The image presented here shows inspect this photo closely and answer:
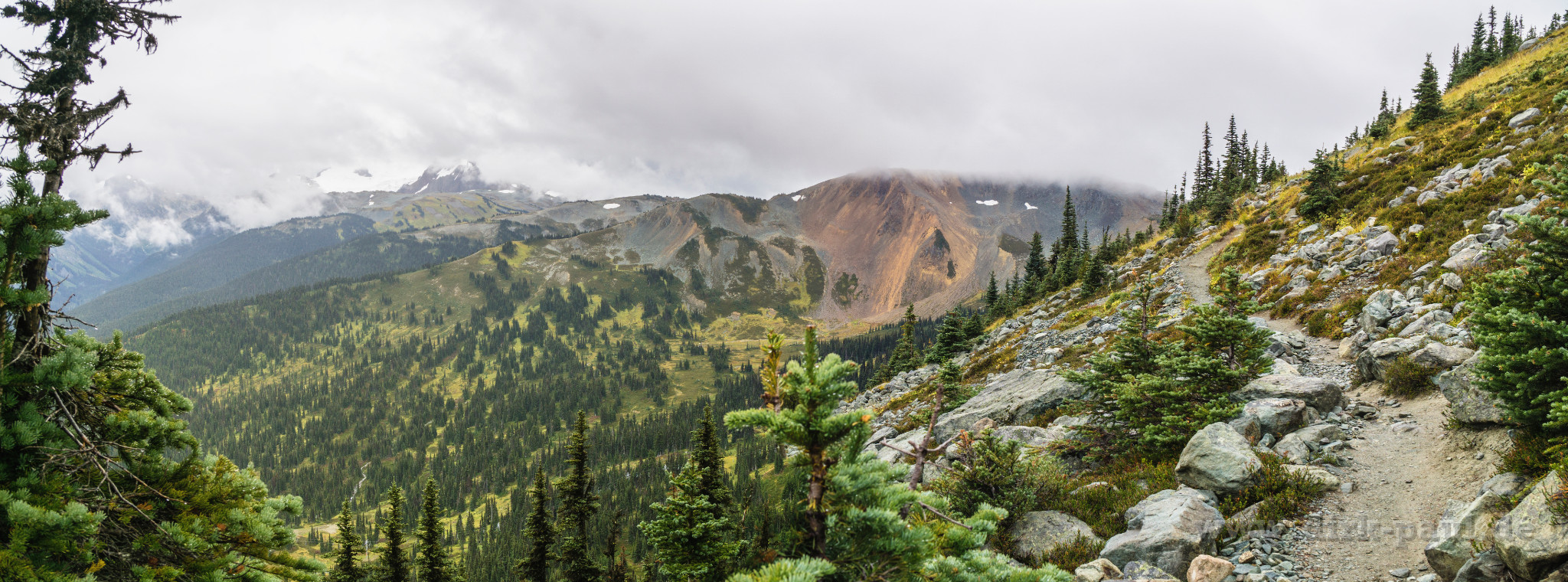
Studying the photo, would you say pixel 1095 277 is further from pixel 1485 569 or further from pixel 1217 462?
pixel 1485 569

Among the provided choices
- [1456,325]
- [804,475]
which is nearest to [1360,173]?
[1456,325]

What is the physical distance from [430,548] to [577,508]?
8.63 m

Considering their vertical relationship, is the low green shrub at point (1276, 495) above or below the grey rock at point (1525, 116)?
below

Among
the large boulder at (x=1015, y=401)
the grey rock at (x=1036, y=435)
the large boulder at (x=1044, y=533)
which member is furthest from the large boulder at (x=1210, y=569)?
the large boulder at (x=1015, y=401)

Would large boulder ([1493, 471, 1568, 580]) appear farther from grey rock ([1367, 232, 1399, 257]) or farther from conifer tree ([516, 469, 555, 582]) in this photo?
conifer tree ([516, 469, 555, 582])

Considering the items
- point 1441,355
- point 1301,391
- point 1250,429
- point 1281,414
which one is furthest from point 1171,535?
point 1441,355

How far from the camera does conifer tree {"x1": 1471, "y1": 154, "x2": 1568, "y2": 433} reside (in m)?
8.43

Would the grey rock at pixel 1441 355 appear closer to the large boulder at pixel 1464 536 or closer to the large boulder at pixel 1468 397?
the large boulder at pixel 1468 397

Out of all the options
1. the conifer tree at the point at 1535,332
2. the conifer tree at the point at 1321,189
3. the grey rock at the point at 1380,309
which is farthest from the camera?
the conifer tree at the point at 1321,189

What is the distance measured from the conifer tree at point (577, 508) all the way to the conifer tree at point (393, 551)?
7.23 metres

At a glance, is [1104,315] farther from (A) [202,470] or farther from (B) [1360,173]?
(A) [202,470]

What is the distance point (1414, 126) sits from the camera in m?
39.7

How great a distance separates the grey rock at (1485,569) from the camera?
6.84 metres

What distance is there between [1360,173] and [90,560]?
175ft
